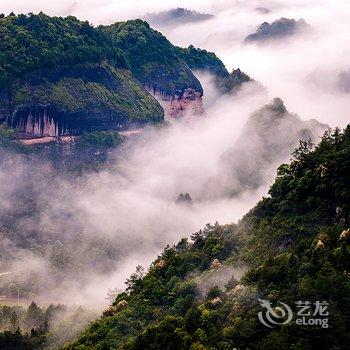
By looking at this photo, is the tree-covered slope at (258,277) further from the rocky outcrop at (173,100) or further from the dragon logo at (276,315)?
the rocky outcrop at (173,100)

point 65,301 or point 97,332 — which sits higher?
point 65,301

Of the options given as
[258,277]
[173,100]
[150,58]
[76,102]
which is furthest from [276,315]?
[173,100]

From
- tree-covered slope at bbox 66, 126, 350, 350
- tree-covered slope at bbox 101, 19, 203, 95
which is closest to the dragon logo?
tree-covered slope at bbox 66, 126, 350, 350

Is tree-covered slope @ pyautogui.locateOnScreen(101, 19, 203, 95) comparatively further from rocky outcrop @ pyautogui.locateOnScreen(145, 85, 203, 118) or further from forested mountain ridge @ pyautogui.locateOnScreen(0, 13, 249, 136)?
rocky outcrop @ pyautogui.locateOnScreen(145, 85, 203, 118)

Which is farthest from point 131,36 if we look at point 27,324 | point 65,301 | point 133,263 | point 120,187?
point 27,324

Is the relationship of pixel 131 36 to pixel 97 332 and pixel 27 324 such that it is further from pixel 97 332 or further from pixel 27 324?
pixel 97 332

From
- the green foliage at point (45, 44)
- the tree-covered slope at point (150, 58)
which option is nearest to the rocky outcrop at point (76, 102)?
the green foliage at point (45, 44)

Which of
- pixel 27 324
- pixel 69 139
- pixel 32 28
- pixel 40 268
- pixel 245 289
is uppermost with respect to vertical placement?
pixel 32 28
